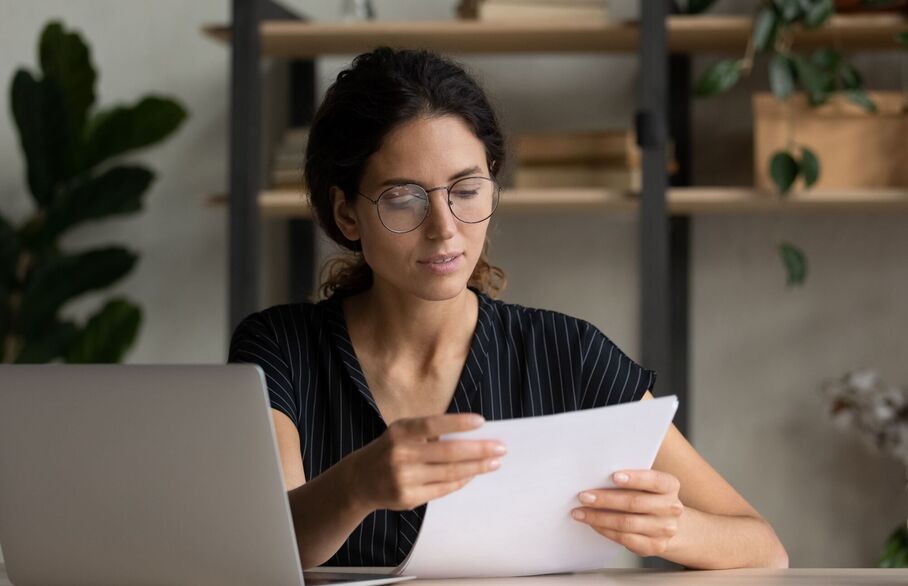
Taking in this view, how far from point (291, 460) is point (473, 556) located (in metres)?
0.34

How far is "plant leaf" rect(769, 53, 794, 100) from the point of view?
231cm

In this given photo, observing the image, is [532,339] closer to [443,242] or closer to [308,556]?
[443,242]

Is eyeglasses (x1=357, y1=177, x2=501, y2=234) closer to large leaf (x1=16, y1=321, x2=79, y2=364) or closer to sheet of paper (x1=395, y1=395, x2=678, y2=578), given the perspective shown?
sheet of paper (x1=395, y1=395, x2=678, y2=578)

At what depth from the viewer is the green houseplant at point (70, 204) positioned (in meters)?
2.69

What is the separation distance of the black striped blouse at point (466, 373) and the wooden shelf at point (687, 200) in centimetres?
76

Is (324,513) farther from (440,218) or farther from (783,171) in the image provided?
(783,171)

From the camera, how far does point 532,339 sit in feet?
5.21

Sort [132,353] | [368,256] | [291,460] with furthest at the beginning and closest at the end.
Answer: [132,353] → [368,256] → [291,460]

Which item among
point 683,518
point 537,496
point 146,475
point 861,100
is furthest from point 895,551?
point 146,475

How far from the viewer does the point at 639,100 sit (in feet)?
→ 7.97

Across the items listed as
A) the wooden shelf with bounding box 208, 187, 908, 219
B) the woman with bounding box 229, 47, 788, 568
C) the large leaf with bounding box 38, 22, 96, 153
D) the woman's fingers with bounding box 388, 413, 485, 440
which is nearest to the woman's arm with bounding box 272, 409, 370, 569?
the woman with bounding box 229, 47, 788, 568

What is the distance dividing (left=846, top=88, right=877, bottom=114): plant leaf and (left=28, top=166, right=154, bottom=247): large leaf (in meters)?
1.59

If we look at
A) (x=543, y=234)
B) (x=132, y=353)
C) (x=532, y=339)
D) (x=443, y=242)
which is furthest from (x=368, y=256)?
(x=132, y=353)

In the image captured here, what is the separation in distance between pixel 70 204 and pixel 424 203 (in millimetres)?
1575
